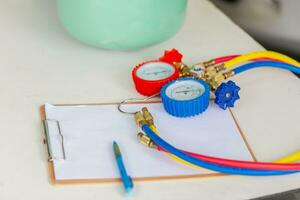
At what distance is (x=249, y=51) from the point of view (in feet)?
2.31

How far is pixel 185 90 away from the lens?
1.95 feet

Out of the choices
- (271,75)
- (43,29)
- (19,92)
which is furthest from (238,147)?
(43,29)

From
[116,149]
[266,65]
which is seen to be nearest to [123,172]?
[116,149]

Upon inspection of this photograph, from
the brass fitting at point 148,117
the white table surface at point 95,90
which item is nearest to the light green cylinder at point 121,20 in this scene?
the white table surface at point 95,90

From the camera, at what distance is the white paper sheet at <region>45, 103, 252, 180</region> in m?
0.51

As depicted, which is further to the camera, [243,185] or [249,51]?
[249,51]

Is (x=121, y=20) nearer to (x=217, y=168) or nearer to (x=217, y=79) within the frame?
(x=217, y=79)

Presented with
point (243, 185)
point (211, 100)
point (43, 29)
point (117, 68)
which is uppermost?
point (43, 29)

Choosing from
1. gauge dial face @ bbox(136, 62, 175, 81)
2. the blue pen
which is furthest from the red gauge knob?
the blue pen

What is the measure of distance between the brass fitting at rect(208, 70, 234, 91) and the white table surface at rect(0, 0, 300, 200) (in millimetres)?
25

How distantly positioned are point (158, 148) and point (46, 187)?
12 centimetres

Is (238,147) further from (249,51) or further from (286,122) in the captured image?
(249,51)

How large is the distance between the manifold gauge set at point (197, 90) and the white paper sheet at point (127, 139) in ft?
0.04

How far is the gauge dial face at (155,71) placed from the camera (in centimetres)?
62
